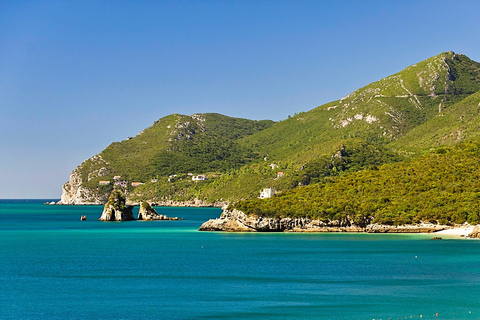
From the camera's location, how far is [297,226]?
80.1 meters

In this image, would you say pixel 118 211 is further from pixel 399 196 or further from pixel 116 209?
pixel 399 196

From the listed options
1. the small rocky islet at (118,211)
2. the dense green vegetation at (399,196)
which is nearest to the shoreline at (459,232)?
the dense green vegetation at (399,196)

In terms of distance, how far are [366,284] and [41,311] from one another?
63.2ft

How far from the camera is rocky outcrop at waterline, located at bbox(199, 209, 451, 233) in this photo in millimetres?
74500

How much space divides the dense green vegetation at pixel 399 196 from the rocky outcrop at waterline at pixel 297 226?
663 mm

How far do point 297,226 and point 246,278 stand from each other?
3662cm

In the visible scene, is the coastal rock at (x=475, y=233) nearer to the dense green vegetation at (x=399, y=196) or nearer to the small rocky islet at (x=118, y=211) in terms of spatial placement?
the dense green vegetation at (x=399, y=196)

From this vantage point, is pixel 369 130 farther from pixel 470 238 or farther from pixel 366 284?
pixel 366 284

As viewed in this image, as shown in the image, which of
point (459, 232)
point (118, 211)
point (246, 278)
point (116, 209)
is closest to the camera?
point (246, 278)

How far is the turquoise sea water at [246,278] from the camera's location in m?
32.4

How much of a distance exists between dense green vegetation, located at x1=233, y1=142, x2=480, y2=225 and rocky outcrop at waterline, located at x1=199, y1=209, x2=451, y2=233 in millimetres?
663

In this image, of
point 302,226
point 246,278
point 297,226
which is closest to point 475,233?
point 302,226

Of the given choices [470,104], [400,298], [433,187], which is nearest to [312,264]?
[400,298]

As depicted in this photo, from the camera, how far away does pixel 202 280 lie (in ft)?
142
